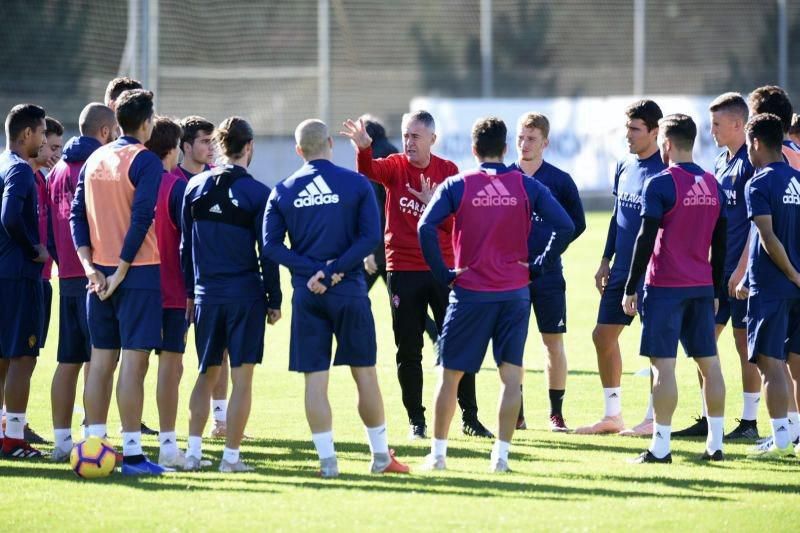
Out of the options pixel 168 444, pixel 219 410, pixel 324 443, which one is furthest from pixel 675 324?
pixel 219 410

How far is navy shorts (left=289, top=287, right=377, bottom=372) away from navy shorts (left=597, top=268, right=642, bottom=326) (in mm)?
2677

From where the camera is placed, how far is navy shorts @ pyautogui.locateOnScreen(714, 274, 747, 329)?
9.62 metres

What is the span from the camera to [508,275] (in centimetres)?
797

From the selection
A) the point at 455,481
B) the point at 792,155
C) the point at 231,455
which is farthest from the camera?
the point at 792,155

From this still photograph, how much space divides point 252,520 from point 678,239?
3466 millimetres

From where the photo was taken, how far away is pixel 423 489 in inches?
295

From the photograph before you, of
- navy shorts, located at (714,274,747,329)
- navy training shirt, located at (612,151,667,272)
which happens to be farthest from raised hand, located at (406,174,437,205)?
navy shorts, located at (714,274,747,329)

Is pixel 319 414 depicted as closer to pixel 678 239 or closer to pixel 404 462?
pixel 404 462

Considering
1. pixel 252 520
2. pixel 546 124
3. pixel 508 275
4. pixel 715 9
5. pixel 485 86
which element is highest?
pixel 715 9

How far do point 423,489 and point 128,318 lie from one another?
2252 millimetres

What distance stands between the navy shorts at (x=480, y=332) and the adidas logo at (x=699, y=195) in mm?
1322

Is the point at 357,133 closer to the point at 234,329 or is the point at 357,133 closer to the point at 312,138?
the point at 312,138

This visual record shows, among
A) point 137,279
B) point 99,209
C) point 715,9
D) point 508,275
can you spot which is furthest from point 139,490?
point 715,9

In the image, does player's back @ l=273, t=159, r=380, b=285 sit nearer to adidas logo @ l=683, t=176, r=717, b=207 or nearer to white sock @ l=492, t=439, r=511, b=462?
white sock @ l=492, t=439, r=511, b=462
